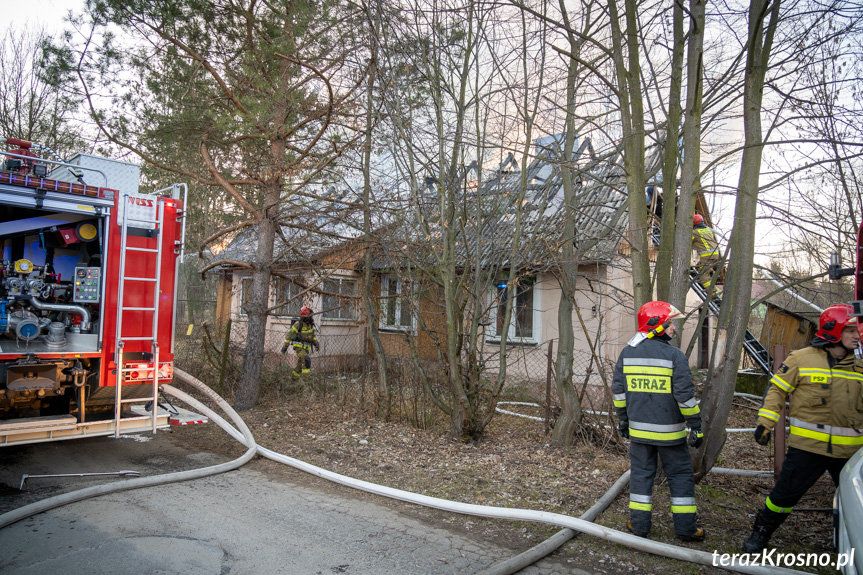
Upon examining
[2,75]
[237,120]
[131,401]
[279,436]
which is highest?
[2,75]

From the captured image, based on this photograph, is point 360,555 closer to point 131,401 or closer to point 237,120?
point 131,401

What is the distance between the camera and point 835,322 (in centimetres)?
379

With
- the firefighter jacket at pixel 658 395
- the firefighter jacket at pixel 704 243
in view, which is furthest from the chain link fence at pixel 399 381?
the firefighter jacket at pixel 704 243

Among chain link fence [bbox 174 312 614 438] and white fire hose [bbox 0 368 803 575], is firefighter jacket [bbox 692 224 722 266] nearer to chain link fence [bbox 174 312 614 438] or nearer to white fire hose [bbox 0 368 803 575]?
chain link fence [bbox 174 312 614 438]

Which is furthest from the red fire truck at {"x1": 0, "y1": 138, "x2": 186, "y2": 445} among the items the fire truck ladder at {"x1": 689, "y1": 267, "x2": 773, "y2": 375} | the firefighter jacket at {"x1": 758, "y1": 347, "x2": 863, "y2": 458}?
the fire truck ladder at {"x1": 689, "y1": 267, "x2": 773, "y2": 375}

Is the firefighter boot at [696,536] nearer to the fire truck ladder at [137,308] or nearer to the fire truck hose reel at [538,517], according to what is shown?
the fire truck hose reel at [538,517]

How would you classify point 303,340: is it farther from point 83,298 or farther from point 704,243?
point 704,243

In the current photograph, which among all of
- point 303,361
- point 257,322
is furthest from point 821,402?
point 303,361

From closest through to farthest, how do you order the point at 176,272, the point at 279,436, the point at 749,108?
the point at 749,108 < the point at 176,272 < the point at 279,436

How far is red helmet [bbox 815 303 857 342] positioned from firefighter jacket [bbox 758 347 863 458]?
0.13 m

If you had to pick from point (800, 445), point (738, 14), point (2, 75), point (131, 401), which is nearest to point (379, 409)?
point (131, 401)

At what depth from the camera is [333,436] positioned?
7270 mm

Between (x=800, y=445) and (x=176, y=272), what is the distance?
6.03 m

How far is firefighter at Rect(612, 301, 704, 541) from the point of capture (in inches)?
159
